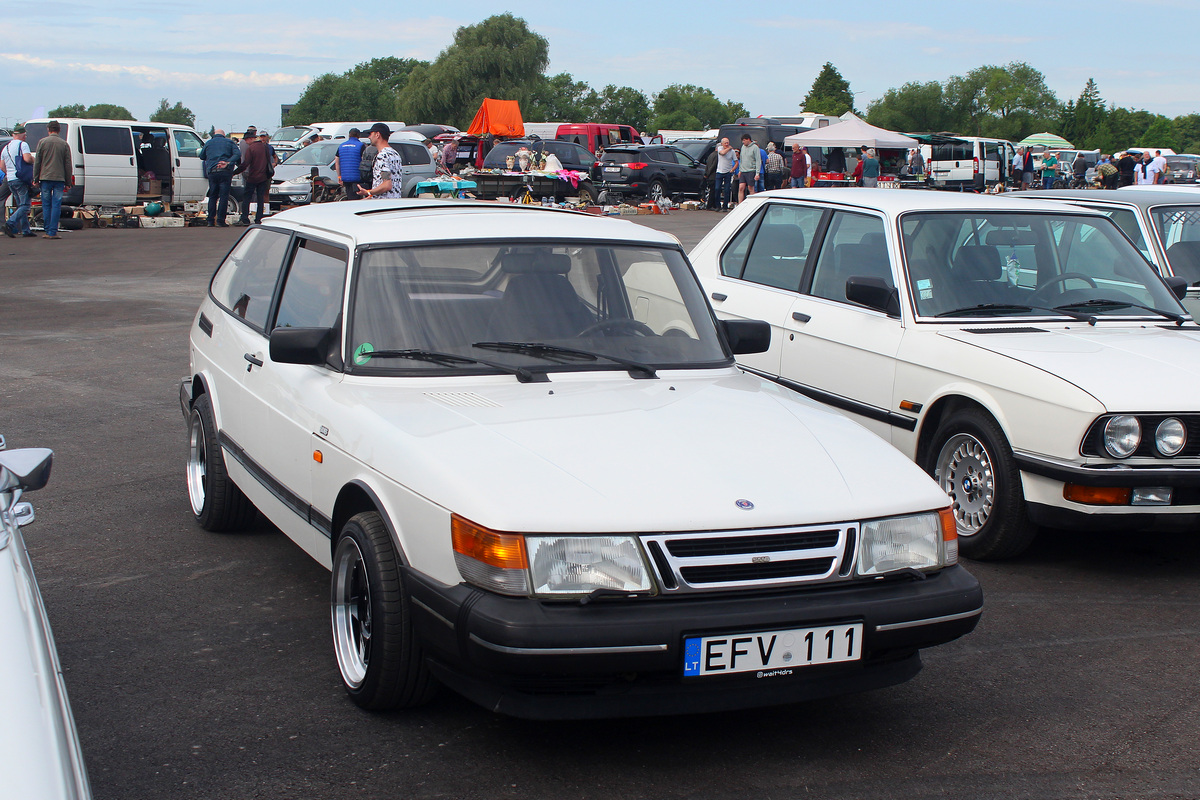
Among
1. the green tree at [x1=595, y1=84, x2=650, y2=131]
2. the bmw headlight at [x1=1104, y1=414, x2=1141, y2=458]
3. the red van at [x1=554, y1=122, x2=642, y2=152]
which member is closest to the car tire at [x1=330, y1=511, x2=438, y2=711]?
the bmw headlight at [x1=1104, y1=414, x2=1141, y2=458]

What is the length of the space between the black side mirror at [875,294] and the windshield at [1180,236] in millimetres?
3432

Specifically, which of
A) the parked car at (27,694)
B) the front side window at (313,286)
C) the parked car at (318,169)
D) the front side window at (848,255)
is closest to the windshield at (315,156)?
the parked car at (318,169)

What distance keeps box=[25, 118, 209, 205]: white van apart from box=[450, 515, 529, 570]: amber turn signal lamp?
21.8 meters

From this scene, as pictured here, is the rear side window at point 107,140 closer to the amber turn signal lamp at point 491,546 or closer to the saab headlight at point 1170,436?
the saab headlight at point 1170,436

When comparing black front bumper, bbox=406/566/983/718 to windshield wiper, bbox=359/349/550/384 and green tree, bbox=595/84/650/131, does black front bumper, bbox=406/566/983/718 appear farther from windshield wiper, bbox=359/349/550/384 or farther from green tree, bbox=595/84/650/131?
green tree, bbox=595/84/650/131

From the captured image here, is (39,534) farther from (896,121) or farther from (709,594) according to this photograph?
(896,121)

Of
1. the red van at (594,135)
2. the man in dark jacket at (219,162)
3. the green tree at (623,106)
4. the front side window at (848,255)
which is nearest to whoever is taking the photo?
the front side window at (848,255)

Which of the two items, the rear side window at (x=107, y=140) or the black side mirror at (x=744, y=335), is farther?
the rear side window at (x=107, y=140)

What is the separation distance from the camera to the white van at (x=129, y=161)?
898 inches

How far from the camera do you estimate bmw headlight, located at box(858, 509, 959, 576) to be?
3.20m

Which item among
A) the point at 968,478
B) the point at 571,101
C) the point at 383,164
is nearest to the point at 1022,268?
the point at 968,478

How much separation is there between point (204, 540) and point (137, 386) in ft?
12.9

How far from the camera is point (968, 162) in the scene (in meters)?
40.1

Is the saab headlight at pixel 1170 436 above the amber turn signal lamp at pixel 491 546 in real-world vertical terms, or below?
below
